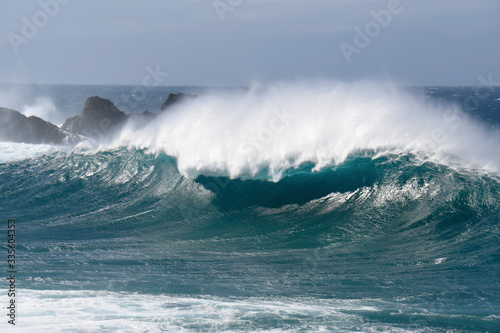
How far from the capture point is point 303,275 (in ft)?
30.2

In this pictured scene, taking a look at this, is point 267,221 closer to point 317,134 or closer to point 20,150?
point 317,134

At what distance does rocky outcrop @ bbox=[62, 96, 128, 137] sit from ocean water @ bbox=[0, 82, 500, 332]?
32.1 feet

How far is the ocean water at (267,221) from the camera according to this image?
7.66m

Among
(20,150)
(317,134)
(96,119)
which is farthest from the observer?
(96,119)

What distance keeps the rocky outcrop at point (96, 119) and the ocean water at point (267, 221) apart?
386 inches

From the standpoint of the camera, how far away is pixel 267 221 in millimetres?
12828

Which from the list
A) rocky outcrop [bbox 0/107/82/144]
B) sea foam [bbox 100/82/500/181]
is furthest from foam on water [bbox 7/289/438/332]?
rocky outcrop [bbox 0/107/82/144]

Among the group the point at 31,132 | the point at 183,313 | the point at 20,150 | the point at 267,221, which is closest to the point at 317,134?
the point at 267,221

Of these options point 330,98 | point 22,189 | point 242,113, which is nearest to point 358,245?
point 330,98

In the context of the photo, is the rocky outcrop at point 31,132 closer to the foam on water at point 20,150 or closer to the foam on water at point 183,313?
the foam on water at point 20,150

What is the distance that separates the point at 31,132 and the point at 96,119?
172 inches

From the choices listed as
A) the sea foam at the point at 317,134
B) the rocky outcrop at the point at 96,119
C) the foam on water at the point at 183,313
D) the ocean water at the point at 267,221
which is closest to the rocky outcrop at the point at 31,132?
the rocky outcrop at the point at 96,119

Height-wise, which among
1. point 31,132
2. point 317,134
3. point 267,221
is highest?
point 31,132

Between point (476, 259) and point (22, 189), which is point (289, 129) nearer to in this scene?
point (476, 259)
